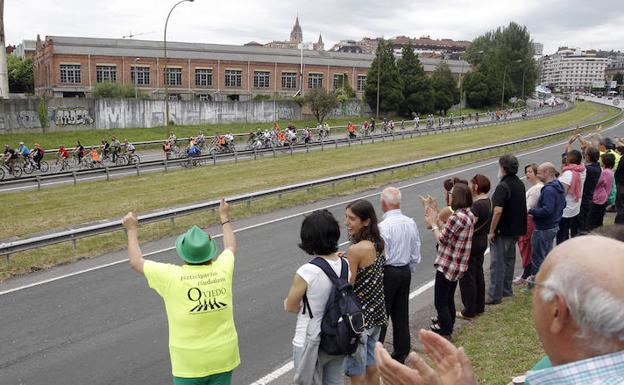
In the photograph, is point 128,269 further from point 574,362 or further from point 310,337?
point 574,362

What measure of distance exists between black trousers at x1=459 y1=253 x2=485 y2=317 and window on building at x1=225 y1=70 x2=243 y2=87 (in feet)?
255

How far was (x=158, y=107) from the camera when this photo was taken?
5191cm

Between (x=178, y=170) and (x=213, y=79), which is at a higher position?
(x=213, y=79)

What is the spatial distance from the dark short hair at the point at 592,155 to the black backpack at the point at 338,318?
24.4ft

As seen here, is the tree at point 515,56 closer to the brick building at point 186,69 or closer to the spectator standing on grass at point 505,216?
the brick building at point 186,69

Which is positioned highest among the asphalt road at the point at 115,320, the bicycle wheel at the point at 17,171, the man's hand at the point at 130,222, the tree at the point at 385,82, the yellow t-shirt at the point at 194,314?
the tree at the point at 385,82

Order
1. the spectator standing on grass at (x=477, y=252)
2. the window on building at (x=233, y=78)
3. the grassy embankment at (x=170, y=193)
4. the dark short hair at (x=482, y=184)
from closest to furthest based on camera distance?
the spectator standing on grass at (x=477, y=252) → the dark short hair at (x=482, y=184) → the grassy embankment at (x=170, y=193) → the window on building at (x=233, y=78)

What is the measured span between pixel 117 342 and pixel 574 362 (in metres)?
6.75

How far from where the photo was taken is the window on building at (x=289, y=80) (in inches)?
3363

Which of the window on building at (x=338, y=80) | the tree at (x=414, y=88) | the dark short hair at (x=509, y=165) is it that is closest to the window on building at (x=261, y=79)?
the window on building at (x=338, y=80)

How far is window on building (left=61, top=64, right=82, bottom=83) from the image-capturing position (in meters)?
72.4

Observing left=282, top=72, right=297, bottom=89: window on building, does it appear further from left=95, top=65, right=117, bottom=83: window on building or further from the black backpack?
the black backpack

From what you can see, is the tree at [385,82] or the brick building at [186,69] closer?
the tree at [385,82]

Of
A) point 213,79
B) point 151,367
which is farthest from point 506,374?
point 213,79
